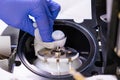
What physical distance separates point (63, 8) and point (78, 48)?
25cm

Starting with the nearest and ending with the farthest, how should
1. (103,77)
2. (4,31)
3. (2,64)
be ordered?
(103,77) → (2,64) → (4,31)

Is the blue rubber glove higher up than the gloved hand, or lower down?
higher up

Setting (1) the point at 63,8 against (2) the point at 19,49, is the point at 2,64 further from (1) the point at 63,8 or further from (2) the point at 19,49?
(1) the point at 63,8

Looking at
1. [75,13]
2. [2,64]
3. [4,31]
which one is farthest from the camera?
[75,13]

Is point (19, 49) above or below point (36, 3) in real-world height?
below

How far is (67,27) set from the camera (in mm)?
968

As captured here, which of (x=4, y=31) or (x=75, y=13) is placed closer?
(x=4, y=31)

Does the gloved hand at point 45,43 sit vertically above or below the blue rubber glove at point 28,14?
below

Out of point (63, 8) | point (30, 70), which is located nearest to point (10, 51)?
point (30, 70)

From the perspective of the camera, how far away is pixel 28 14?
2.76ft

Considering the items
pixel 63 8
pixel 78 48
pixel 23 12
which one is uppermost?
pixel 23 12

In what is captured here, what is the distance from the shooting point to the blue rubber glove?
81 centimetres

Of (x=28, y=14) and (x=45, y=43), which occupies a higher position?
(x=28, y=14)

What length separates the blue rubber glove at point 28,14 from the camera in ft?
2.65
